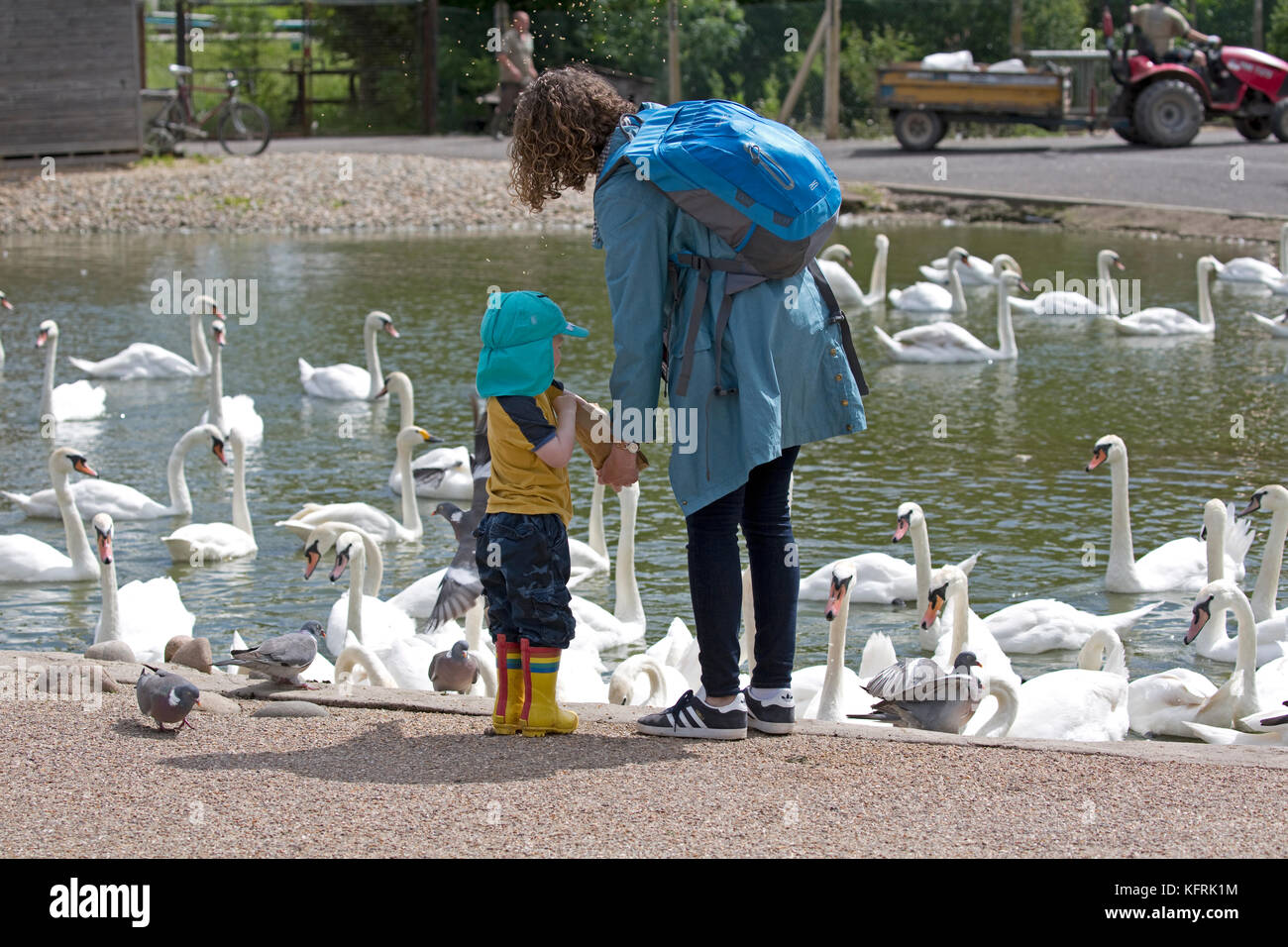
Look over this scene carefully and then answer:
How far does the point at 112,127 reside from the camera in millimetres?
26297

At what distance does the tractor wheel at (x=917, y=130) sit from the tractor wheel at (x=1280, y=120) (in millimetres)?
5189

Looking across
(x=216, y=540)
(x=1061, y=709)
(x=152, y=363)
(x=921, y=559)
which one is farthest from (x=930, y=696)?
(x=152, y=363)

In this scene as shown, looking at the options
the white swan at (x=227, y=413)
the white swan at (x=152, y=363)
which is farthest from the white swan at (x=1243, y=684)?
the white swan at (x=152, y=363)

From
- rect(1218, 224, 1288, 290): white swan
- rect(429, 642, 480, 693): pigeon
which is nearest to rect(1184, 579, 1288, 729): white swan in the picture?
rect(429, 642, 480, 693): pigeon

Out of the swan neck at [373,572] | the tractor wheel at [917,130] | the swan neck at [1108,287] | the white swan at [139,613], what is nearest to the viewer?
the white swan at [139,613]

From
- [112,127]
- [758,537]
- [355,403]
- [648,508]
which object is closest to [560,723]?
[758,537]

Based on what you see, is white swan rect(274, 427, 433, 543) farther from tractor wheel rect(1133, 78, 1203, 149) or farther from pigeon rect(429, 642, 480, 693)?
tractor wheel rect(1133, 78, 1203, 149)

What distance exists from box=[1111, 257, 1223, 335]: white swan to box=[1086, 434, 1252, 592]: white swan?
20.4ft

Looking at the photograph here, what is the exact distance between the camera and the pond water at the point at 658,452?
8086 mm

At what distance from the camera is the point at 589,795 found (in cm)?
389

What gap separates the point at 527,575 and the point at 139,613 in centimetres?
336

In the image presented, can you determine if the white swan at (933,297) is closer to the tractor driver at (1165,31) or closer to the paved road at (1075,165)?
the paved road at (1075,165)

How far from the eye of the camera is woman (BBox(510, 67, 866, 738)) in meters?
3.95

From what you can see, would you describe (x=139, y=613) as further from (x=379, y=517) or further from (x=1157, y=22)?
(x=1157, y=22)
